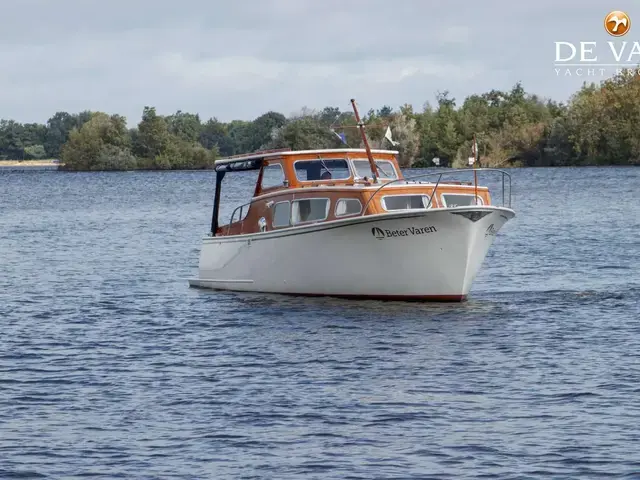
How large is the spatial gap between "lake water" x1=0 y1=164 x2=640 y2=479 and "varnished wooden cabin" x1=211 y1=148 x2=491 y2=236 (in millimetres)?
2082

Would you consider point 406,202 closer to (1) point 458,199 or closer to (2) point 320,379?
(1) point 458,199

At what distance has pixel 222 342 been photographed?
2583cm

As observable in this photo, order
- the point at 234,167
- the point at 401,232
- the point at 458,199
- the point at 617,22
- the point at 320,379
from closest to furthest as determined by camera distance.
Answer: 1. the point at 320,379
2. the point at 401,232
3. the point at 458,199
4. the point at 234,167
5. the point at 617,22

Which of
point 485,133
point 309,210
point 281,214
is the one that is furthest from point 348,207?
point 485,133

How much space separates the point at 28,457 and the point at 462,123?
15050 centimetres

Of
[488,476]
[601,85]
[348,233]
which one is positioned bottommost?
[488,476]

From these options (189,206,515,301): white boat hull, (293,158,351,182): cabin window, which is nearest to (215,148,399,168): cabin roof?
(293,158,351,182): cabin window

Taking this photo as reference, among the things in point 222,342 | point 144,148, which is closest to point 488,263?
point 222,342

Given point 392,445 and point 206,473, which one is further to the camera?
point 392,445

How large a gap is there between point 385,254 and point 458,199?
2541 millimetres

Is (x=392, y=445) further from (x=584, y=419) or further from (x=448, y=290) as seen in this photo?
(x=448, y=290)

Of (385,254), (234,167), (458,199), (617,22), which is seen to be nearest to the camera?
(385,254)

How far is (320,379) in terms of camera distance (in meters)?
21.7

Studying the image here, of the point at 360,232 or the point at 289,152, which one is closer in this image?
the point at 360,232
